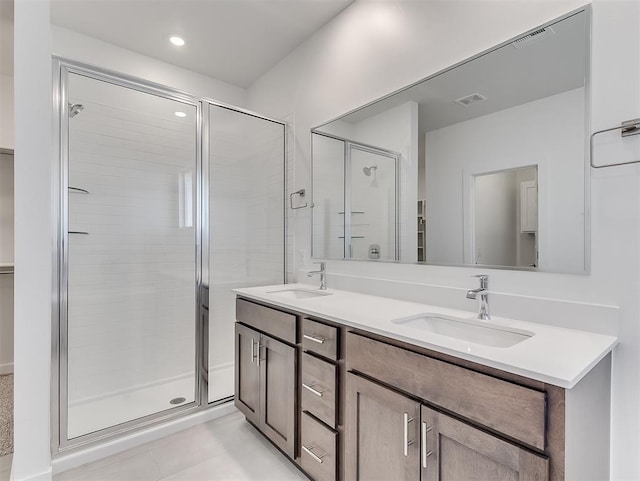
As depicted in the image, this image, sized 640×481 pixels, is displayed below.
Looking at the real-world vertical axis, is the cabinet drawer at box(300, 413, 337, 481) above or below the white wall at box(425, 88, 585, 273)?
below

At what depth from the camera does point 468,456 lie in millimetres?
991

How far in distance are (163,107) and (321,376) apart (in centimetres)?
207

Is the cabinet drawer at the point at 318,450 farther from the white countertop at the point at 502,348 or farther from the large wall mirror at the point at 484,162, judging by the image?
the large wall mirror at the point at 484,162

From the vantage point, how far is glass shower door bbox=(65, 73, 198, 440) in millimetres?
2055

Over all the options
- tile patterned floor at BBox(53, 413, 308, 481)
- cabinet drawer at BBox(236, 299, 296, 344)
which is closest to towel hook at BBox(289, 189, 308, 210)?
cabinet drawer at BBox(236, 299, 296, 344)

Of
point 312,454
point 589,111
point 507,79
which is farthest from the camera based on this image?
point 312,454

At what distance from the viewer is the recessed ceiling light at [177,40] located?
2535 mm

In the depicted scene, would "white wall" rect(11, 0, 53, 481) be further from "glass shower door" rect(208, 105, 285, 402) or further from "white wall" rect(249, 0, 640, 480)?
"white wall" rect(249, 0, 640, 480)

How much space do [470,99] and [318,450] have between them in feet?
5.76

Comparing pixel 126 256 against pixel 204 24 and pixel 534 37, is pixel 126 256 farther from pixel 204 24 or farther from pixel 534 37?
pixel 534 37

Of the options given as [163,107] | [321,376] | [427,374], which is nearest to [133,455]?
[321,376]

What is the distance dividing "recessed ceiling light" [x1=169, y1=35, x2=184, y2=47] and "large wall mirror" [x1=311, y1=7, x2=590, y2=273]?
57.0 inches

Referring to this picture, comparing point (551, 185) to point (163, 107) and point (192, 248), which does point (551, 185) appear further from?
point (163, 107)

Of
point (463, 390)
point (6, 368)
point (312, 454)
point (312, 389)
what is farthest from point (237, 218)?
point (6, 368)
